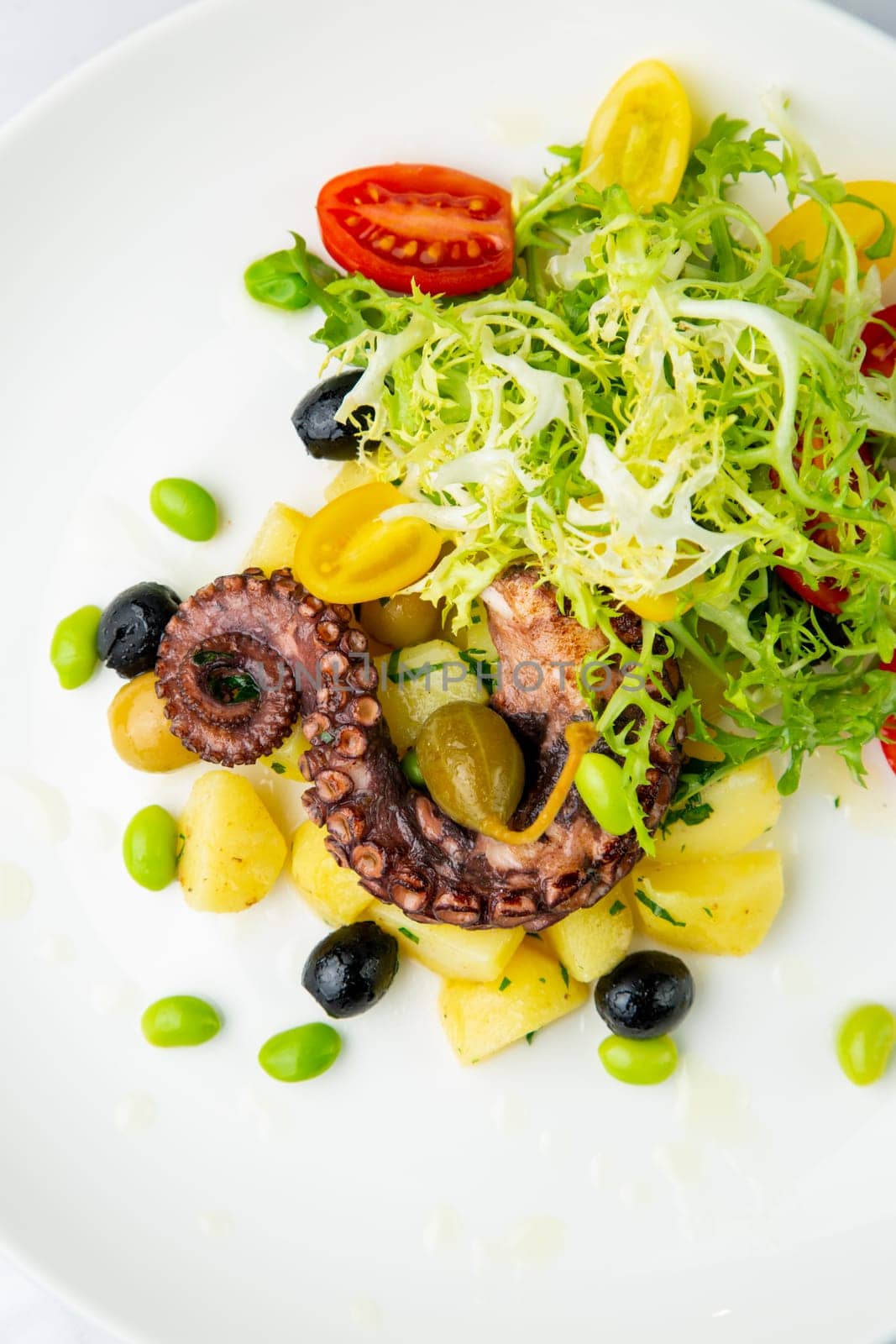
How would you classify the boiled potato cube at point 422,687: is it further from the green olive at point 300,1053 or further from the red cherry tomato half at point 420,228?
the red cherry tomato half at point 420,228

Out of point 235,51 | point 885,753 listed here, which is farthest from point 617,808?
point 235,51

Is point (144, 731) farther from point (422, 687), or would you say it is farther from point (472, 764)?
point (472, 764)

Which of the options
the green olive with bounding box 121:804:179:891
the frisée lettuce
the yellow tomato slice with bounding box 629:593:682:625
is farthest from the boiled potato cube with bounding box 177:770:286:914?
the yellow tomato slice with bounding box 629:593:682:625

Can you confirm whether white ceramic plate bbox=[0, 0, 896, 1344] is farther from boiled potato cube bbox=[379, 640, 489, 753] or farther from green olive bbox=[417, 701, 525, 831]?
green olive bbox=[417, 701, 525, 831]

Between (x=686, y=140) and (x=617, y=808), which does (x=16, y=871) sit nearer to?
(x=617, y=808)

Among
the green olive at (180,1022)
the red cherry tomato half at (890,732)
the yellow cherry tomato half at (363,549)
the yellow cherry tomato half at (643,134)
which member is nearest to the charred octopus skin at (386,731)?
the yellow cherry tomato half at (363,549)
